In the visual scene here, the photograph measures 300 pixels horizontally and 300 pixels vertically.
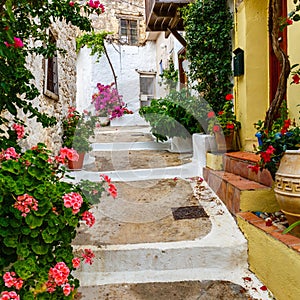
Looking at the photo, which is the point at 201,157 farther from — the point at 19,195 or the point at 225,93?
the point at 19,195

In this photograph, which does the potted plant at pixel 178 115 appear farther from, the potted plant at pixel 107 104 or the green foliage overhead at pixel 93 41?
the green foliage overhead at pixel 93 41

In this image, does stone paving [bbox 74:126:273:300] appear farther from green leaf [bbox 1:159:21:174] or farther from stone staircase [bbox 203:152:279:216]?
green leaf [bbox 1:159:21:174]

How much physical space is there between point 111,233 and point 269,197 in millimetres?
1378

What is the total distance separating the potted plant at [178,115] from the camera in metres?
4.70

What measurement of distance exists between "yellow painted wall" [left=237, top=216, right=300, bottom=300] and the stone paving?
0.21ft

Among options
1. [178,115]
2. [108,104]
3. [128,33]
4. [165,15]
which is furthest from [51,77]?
[128,33]

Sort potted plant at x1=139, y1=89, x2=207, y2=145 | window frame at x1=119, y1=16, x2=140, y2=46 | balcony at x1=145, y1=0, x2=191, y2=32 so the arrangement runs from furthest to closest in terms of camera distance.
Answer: window frame at x1=119, y1=16, x2=140, y2=46 → balcony at x1=145, y1=0, x2=191, y2=32 → potted plant at x1=139, y1=89, x2=207, y2=145

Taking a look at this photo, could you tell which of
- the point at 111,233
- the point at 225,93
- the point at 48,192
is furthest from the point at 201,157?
the point at 48,192

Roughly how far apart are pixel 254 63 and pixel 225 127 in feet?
2.85

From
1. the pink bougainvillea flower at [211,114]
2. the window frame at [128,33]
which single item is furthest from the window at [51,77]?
the window frame at [128,33]

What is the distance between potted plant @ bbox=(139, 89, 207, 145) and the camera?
4.70m

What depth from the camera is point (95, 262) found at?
220cm

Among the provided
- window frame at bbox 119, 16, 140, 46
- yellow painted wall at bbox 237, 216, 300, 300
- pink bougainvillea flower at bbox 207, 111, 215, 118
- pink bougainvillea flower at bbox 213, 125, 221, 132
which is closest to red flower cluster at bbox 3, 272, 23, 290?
yellow painted wall at bbox 237, 216, 300, 300

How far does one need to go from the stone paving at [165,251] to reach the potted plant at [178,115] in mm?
1620
